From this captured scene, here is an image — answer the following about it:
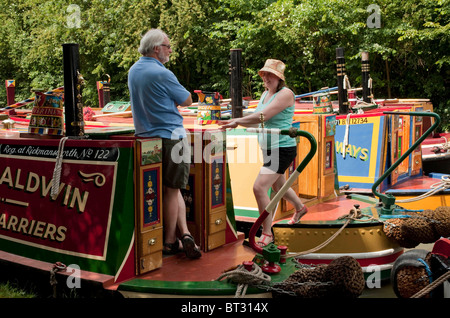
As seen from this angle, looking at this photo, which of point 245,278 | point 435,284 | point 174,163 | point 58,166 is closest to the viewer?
point 245,278

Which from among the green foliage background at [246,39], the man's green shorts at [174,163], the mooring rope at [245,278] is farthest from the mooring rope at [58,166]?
the green foliage background at [246,39]

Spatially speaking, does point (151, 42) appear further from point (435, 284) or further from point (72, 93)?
point (435, 284)

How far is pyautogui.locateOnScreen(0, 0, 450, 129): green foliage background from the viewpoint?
603 inches

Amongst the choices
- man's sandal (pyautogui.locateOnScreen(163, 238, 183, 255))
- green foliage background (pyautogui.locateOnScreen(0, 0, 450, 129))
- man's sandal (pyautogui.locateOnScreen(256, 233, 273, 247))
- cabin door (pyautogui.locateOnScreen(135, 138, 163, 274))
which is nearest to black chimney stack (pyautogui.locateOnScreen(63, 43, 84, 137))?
cabin door (pyautogui.locateOnScreen(135, 138, 163, 274))

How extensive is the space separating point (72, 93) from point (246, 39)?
14.0 m

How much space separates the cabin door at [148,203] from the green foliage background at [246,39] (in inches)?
481

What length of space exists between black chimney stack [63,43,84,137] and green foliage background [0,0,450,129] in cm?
1217

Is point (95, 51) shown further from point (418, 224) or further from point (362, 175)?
point (418, 224)

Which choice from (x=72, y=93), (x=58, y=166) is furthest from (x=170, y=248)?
(x=72, y=93)

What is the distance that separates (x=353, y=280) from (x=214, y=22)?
16.1 meters

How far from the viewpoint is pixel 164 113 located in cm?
410

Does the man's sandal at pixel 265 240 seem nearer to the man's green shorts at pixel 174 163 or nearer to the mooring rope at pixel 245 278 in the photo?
the man's green shorts at pixel 174 163

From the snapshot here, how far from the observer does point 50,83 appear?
2150cm
